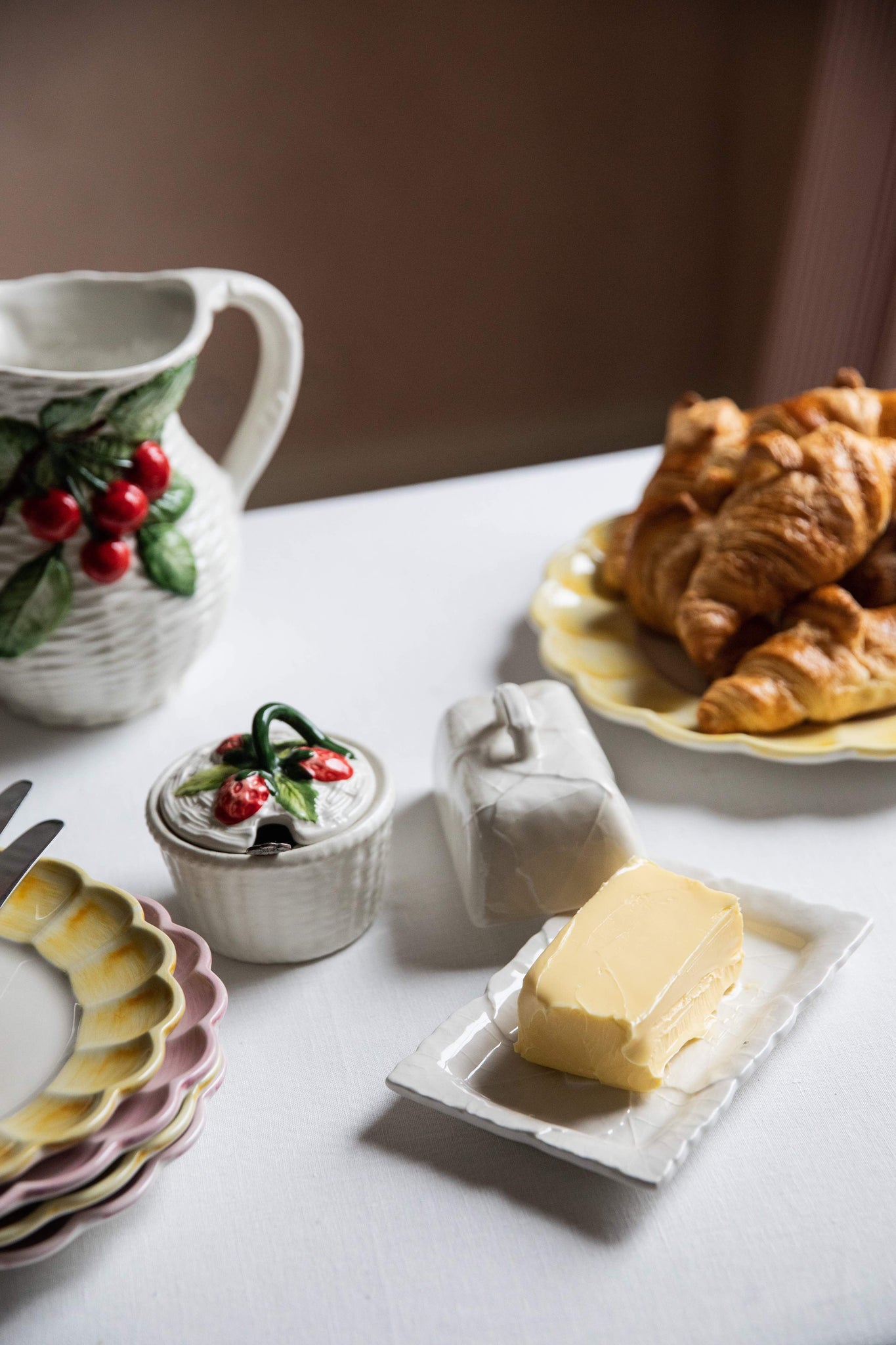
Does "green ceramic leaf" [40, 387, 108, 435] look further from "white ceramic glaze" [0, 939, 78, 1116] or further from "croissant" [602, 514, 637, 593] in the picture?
"croissant" [602, 514, 637, 593]

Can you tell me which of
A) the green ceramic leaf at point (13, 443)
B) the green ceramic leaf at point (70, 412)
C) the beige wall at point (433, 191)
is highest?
the green ceramic leaf at point (70, 412)

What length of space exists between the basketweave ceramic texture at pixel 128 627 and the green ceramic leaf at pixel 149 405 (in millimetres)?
32

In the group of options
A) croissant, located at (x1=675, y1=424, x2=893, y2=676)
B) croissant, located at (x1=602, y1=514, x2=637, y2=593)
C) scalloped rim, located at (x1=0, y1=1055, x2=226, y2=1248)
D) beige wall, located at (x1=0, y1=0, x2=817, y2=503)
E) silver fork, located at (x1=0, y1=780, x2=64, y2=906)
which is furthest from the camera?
beige wall, located at (x1=0, y1=0, x2=817, y2=503)

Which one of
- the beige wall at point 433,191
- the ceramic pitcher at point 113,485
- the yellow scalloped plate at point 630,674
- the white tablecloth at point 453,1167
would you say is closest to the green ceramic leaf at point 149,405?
the ceramic pitcher at point 113,485

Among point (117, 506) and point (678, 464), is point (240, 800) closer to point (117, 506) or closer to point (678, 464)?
point (117, 506)

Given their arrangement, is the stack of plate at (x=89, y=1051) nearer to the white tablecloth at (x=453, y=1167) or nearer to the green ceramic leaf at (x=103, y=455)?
the white tablecloth at (x=453, y=1167)

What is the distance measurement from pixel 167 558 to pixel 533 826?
1.05 ft

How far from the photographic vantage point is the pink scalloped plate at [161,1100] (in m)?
0.43

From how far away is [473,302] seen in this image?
2.75m

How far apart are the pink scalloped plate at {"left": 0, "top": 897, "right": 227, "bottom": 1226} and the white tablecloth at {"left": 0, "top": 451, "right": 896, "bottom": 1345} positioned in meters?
0.05

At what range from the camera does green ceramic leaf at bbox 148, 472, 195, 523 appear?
764 mm

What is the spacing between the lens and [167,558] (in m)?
0.76

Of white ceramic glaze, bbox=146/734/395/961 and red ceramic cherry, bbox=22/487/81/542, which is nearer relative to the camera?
white ceramic glaze, bbox=146/734/395/961

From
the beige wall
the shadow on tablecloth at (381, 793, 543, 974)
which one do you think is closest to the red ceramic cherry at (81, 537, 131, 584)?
the shadow on tablecloth at (381, 793, 543, 974)
